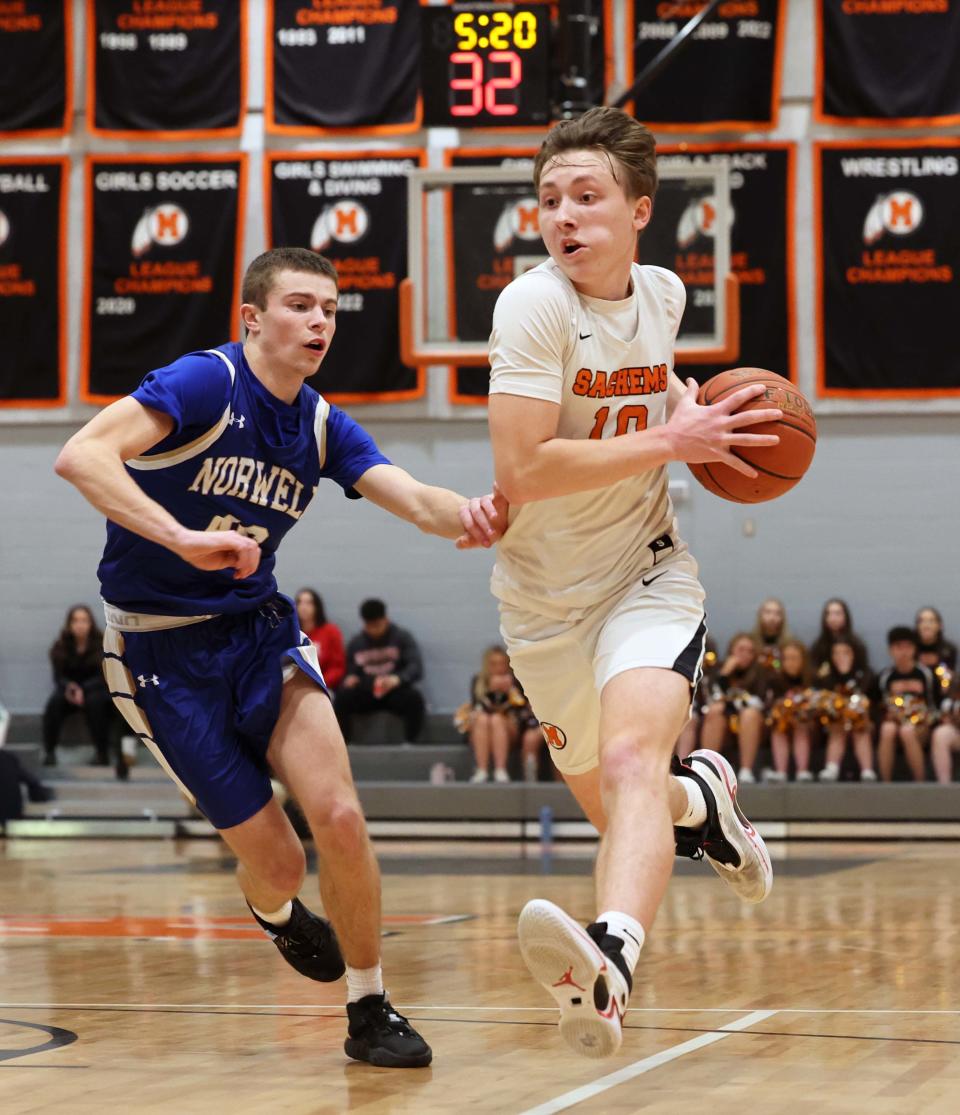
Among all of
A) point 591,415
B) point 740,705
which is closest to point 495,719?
point 740,705

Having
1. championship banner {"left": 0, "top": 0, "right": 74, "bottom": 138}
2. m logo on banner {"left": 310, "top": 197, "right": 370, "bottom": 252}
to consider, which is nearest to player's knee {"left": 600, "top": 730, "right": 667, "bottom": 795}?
m logo on banner {"left": 310, "top": 197, "right": 370, "bottom": 252}

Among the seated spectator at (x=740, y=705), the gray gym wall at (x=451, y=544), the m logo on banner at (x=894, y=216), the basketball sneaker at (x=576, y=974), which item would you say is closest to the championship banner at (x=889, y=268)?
the m logo on banner at (x=894, y=216)

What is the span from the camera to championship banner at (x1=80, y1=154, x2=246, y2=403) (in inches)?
580

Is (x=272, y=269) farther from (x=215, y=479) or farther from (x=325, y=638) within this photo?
(x=325, y=638)

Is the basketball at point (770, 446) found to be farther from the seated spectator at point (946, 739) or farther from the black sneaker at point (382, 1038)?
the seated spectator at point (946, 739)

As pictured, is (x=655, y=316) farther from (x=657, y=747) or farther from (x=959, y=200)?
(x=959, y=200)

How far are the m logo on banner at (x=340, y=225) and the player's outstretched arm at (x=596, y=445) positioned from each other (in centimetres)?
1107

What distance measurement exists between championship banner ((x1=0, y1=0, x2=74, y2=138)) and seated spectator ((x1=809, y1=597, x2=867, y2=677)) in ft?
26.6

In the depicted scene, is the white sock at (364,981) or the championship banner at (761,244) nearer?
the white sock at (364,981)

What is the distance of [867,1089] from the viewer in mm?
3850

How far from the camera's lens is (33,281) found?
15.1 metres

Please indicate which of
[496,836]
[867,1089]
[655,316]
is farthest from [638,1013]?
[496,836]

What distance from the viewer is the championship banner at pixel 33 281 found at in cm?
1504

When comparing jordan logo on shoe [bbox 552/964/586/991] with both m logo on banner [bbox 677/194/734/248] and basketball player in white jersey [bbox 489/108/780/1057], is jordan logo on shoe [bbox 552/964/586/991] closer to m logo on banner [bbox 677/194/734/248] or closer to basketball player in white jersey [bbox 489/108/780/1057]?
basketball player in white jersey [bbox 489/108/780/1057]
